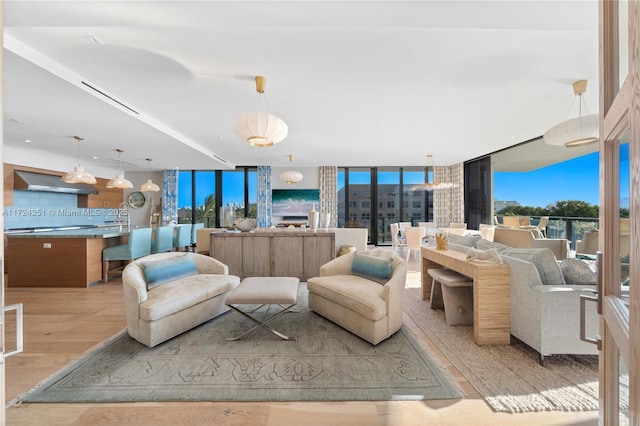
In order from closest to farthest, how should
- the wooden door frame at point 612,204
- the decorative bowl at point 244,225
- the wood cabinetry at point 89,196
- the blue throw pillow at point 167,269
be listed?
the wooden door frame at point 612,204, the blue throw pillow at point 167,269, the decorative bowl at point 244,225, the wood cabinetry at point 89,196

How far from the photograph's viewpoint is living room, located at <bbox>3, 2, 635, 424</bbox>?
1.89m

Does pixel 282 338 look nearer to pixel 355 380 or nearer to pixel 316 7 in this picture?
pixel 355 380

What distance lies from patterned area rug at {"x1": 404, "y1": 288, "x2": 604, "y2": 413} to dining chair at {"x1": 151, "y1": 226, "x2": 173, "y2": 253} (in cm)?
529

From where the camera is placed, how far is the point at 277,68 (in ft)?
9.80

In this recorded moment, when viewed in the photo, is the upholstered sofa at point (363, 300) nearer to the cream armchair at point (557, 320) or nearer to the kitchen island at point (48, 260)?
the cream armchair at point (557, 320)

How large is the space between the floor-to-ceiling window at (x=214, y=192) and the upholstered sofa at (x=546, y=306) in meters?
8.41

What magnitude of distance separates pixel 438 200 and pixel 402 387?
8505 millimetres

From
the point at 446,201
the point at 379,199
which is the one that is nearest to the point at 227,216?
the point at 379,199

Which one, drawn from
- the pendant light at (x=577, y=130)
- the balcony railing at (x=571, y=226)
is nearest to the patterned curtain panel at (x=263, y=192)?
the pendant light at (x=577, y=130)

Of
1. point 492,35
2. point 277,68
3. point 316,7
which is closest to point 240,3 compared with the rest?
point 316,7

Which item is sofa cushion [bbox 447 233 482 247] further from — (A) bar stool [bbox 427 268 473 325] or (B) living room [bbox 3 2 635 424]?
(B) living room [bbox 3 2 635 424]

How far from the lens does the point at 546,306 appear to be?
2154 mm

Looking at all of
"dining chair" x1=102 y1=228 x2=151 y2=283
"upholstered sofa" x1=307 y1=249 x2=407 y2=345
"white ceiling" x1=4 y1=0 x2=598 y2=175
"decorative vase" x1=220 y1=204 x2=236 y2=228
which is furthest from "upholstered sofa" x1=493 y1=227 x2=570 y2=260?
"dining chair" x1=102 y1=228 x2=151 y2=283

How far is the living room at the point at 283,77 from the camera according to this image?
189 centimetres
